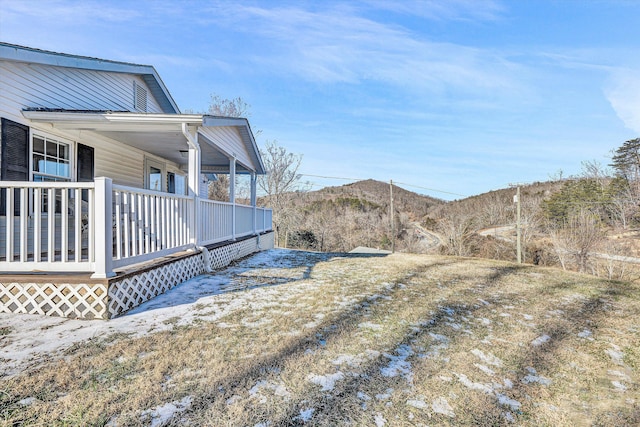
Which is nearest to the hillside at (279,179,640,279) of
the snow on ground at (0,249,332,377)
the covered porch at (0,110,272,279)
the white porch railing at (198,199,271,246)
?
the white porch railing at (198,199,271,246)

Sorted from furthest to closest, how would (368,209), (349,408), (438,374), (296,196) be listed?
1. (368,209)
2. (296,196)
3. (438,374)
4. (349,408)

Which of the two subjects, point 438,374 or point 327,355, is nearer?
point 438,374

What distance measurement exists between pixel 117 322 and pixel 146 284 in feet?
2.65

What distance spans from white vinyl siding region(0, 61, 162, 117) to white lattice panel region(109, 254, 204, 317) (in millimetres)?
3497

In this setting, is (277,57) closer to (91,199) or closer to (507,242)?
(91,199)

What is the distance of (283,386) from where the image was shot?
2084 mm

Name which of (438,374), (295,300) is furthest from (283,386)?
(295,300)

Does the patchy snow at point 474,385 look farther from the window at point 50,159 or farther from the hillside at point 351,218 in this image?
the hillside at point 351,218

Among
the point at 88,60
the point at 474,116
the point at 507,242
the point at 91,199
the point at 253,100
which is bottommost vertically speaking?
the point at 507,242

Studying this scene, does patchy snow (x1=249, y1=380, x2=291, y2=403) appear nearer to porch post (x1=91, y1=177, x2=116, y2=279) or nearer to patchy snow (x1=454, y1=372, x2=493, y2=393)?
patchy snow (x1=454, y1=372, x2=493, y2=393)

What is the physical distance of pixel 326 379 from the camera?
2.20 metres

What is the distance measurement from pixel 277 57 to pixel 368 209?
78.8 feet

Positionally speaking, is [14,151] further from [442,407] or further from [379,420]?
[442,407]

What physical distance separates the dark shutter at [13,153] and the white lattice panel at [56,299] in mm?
2276
